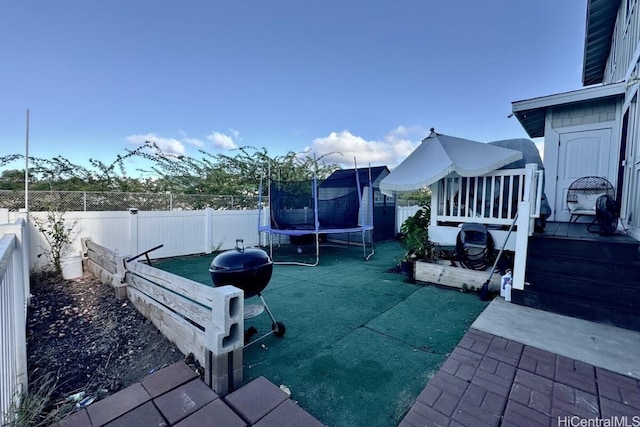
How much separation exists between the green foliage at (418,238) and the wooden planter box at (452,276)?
0.71 feet

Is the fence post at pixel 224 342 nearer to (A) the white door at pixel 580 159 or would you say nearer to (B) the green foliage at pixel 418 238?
(B) the green foliage at pixel 418 238

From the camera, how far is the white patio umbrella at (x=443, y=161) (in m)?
3.94

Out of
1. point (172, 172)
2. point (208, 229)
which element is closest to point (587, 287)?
point (208, 229)

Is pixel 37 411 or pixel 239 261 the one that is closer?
pixel 37 411

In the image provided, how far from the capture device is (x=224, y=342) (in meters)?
1.80

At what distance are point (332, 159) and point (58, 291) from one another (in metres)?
8.19

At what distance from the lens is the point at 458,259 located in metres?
4.19

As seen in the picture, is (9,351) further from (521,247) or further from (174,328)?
(521,247)

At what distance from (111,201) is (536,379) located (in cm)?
702

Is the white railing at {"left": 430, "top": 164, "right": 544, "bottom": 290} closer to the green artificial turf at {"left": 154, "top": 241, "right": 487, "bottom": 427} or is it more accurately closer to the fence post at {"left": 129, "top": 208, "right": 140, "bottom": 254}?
the green artificial turf at {"left": 154, "top": 241, "right": 487, "bottom": 427}

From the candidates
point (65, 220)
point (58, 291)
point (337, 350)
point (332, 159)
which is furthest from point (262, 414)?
point (332, 159)

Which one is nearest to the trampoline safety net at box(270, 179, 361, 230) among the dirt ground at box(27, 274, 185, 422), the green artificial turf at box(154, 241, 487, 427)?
the green artificial turf at box(154, 241, 487, 427)

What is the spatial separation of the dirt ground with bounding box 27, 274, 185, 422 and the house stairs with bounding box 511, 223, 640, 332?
3.90 m

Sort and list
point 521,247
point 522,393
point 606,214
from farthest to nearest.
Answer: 1. point 606,214
2. point 521,247
3. point 522,393
